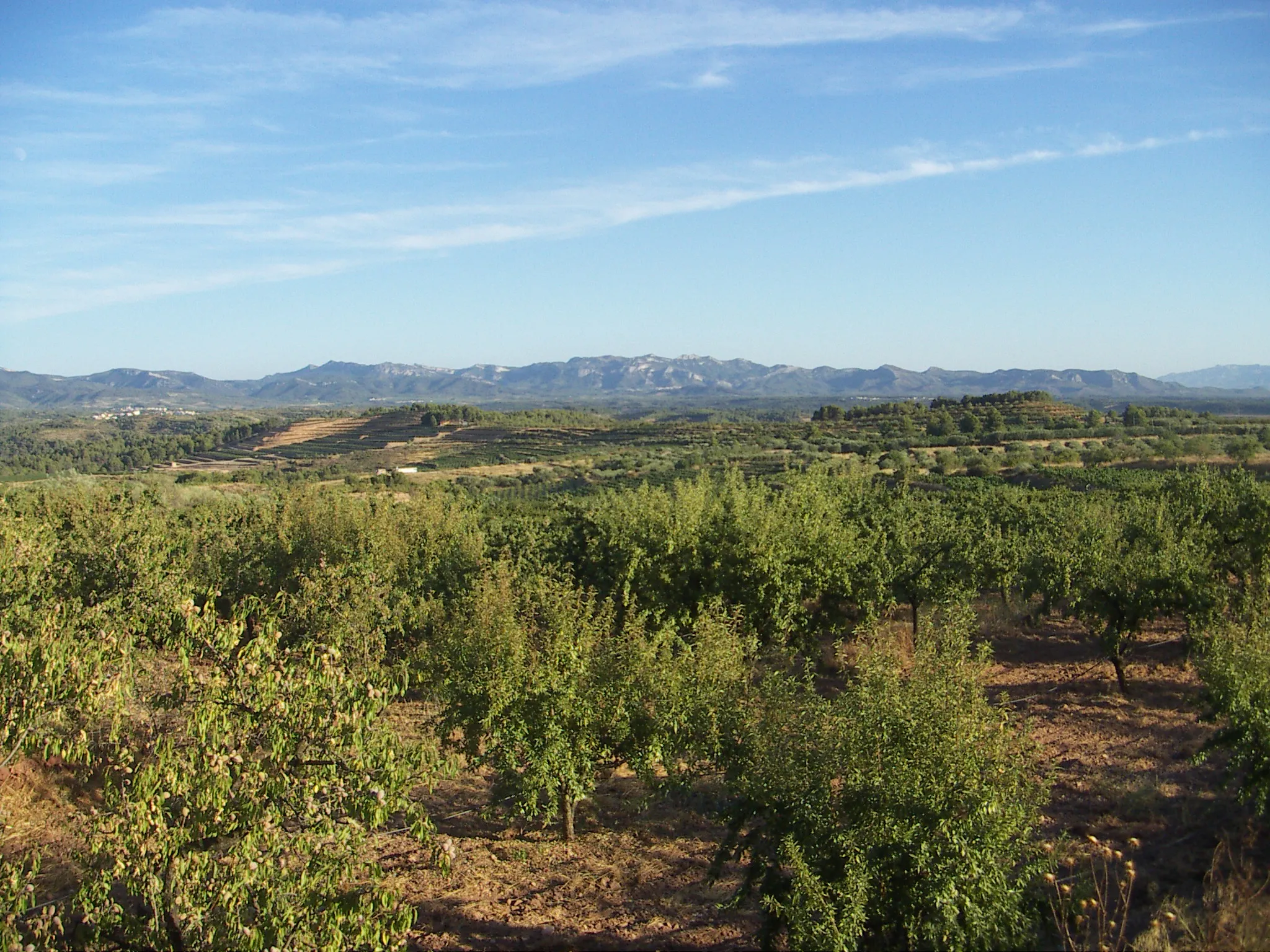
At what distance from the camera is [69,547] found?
19234 millimetres

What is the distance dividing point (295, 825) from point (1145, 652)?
2225 centimetres

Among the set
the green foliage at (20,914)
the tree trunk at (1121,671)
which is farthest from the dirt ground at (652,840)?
the green foliage at (20,914)

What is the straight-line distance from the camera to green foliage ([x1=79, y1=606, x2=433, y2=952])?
654 centimetres

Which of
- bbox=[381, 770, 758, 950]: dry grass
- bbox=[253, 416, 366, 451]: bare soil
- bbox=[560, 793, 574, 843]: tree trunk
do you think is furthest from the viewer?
bbox=[253, 416, 366, 451]: bare soil

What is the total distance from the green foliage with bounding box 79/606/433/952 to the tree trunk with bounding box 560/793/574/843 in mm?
6230

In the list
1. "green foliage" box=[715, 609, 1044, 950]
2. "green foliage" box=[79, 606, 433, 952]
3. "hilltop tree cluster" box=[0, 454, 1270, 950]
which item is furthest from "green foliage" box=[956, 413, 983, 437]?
"green foliage" box=[79, 606, 433, 952]

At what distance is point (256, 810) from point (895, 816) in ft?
20.0

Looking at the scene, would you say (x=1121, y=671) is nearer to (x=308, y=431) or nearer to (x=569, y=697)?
(x=569, y=697)

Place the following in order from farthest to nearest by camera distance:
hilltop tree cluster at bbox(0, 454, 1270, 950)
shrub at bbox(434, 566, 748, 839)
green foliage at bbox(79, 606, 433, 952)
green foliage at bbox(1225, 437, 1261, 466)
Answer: green foliage at bbox(1225, 437, 1261, 466)
shrub at bbox(434, 566, 748, 839)
hilltop tree cluster at bbox(0, 454, 1270, 950)
green foliage at bbox(79, 606, 433, 952)

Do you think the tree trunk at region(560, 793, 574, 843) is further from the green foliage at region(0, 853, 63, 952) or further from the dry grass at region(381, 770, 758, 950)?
the green foliage at region(0, 853, 63, 952)

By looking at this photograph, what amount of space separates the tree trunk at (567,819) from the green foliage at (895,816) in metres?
4.59

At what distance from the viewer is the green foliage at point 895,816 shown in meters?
7.80

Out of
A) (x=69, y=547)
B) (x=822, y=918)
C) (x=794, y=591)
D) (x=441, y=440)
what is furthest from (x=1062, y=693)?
(x=441, y=440)

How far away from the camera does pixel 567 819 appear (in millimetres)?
13758
